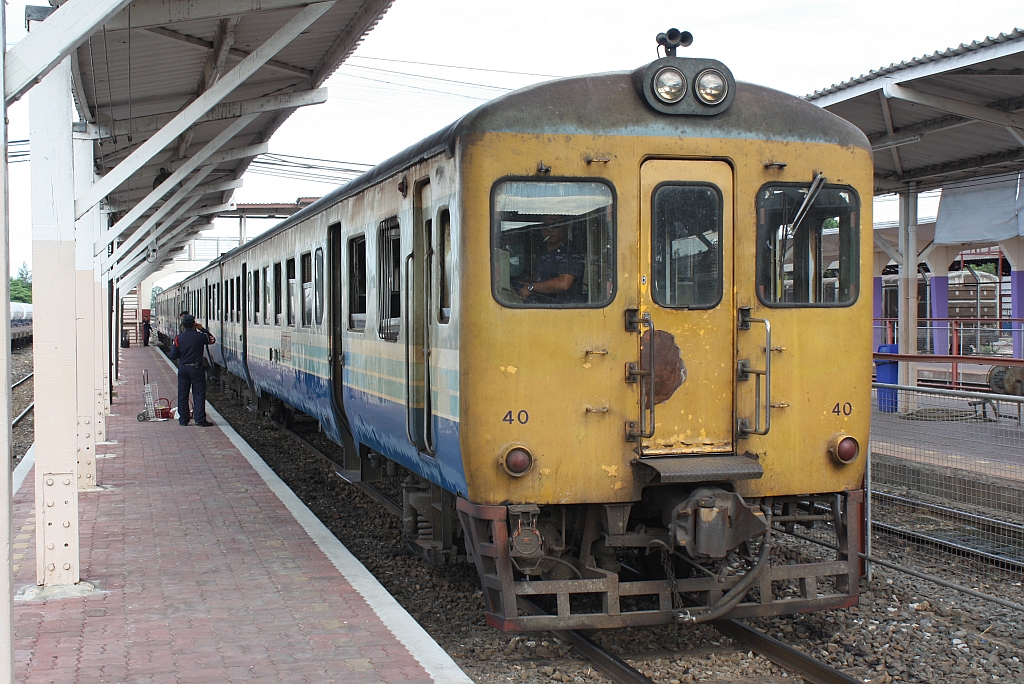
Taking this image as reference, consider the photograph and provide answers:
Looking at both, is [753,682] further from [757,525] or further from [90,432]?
[90,432]

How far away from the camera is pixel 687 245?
19.4ft

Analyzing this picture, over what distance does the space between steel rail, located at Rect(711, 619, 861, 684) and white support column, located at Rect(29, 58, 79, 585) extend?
14.0 ft

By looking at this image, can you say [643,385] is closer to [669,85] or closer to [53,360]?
[669,85]

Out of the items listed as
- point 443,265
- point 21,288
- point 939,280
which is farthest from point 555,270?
point 21,288

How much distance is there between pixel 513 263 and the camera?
571 cm

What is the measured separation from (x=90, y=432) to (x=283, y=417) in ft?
22.7

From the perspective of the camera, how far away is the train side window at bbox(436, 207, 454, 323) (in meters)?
6.03

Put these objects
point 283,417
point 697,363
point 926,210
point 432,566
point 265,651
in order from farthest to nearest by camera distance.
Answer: point 926,210, point 283,417, point 432,566, point 697,363, point 265,651

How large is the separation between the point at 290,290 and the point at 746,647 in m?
7.87

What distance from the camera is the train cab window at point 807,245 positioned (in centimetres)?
604

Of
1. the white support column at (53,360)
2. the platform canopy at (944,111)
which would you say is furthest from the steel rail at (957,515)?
the white support column at (53,360)

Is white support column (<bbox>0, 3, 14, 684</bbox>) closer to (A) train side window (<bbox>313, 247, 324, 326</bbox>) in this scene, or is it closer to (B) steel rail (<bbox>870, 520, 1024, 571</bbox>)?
(A) train side window (<bbox>313, 247, 324, 326</bbox>)

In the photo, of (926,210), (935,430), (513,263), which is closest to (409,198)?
(513,263)

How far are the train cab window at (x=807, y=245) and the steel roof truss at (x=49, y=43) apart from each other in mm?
3702
